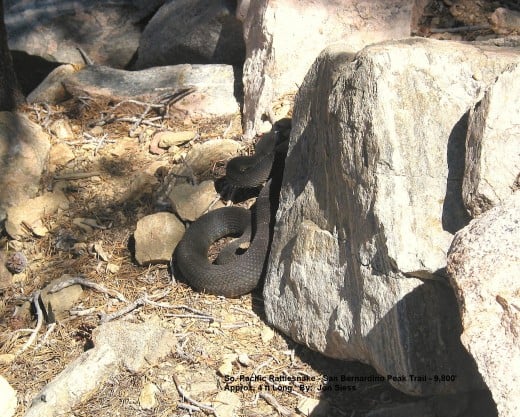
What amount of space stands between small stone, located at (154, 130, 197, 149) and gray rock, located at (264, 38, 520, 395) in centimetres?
194

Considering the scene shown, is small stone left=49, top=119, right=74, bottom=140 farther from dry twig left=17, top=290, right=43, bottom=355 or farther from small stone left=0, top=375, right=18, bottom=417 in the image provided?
small stone left=0, top=375, right=18, bottom=417

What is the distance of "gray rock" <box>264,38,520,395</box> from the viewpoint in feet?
9.39

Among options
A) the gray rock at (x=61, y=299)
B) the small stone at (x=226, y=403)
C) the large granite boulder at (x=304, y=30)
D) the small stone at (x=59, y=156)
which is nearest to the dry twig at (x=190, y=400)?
the small stone at (x=226, y=403)

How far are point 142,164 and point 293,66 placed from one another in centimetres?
139

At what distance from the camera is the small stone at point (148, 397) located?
342cm

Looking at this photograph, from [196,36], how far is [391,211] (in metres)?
3.88

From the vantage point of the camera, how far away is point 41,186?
5305 millimetres

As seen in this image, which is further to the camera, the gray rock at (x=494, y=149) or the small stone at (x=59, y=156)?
the small stone at (x=59, y=156)

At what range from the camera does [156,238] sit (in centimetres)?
454

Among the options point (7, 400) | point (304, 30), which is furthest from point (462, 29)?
point (7, 400)

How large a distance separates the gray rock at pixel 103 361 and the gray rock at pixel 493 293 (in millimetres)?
1891

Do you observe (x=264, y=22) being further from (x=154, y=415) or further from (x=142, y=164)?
(x=154, y=415)

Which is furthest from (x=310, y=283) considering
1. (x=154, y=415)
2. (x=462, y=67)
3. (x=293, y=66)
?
(x=293, y=66)

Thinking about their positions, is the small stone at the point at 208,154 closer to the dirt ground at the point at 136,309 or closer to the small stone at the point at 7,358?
the dirt ground at the point at 136,309
